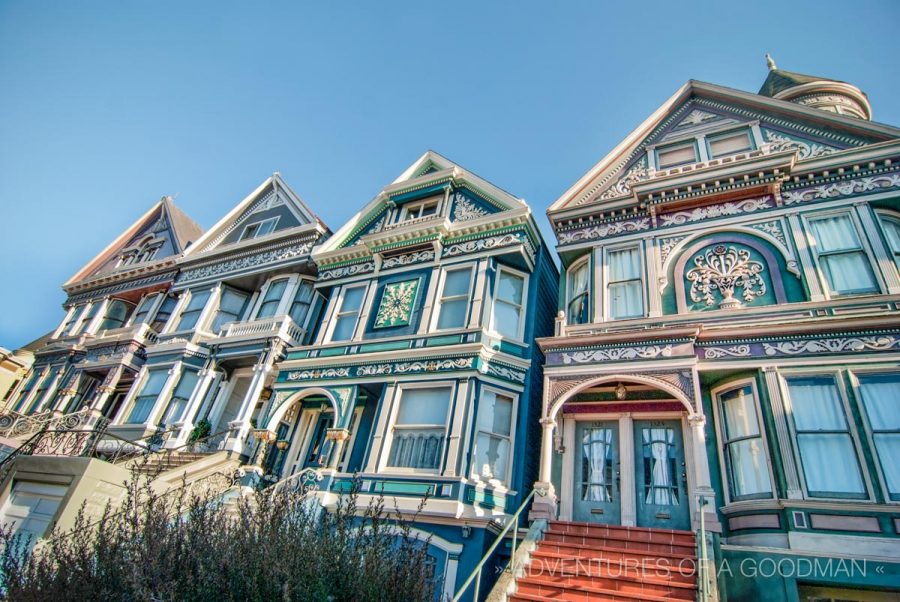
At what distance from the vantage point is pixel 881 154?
37.3 ft

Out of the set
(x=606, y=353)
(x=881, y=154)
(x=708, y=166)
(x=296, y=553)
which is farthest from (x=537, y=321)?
(x=296, y=553)

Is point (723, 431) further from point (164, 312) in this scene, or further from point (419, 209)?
point (164, 312)

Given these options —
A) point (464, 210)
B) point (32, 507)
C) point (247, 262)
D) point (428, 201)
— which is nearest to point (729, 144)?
point (464, 210)

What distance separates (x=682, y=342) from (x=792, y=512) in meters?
3.56

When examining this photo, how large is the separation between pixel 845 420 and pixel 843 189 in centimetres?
575

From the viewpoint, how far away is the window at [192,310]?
2083cm

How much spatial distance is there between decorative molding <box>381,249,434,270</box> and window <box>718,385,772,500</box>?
30.6 ft

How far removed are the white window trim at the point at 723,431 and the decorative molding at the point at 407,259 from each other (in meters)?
9.14

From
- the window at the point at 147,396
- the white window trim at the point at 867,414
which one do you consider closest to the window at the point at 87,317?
the window at the point at 147,396

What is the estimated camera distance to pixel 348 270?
58.9 ft

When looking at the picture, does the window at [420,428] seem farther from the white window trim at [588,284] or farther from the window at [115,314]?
the window at [115,314]

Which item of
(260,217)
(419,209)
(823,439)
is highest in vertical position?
(260,217)

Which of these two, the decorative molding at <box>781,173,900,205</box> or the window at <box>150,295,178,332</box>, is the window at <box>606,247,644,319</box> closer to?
the decorative molding at <box>781,173,900,205</box>

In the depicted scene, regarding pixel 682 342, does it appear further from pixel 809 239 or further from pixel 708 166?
pixel 708 166
